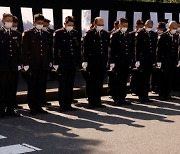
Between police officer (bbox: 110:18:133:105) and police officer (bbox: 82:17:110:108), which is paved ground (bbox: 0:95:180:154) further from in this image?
police officer (bbox: 110:18:133:105)

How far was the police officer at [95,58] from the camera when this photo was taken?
9703mm

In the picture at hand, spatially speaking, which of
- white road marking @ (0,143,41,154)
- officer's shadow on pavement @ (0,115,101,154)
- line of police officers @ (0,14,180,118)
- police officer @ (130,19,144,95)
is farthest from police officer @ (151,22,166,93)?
white road marking @ (0,143,41,154)

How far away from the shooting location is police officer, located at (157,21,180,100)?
1079cm

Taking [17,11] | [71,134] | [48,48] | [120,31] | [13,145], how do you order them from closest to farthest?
[13,145] < [71,134] < [48,48] < [120,31] < [17,11]

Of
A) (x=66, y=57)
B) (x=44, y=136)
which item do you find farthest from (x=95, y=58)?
(x=44, y=136)

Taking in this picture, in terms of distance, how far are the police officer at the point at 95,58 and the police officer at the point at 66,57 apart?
1.05ft

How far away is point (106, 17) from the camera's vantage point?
1452 cm

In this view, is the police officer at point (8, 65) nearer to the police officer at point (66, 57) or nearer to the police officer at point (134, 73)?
the police officer at point (66, 57)

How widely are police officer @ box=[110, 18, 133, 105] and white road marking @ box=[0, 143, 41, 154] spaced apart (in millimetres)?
3919

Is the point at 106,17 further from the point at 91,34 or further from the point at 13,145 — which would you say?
the point at 13,145

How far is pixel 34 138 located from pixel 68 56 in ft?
8.98

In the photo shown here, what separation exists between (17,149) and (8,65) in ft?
8.85

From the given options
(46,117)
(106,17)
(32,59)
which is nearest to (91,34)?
(32,59)

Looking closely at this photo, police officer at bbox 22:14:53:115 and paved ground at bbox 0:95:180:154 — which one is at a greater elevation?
police officer at bbox 22:14:53:115
